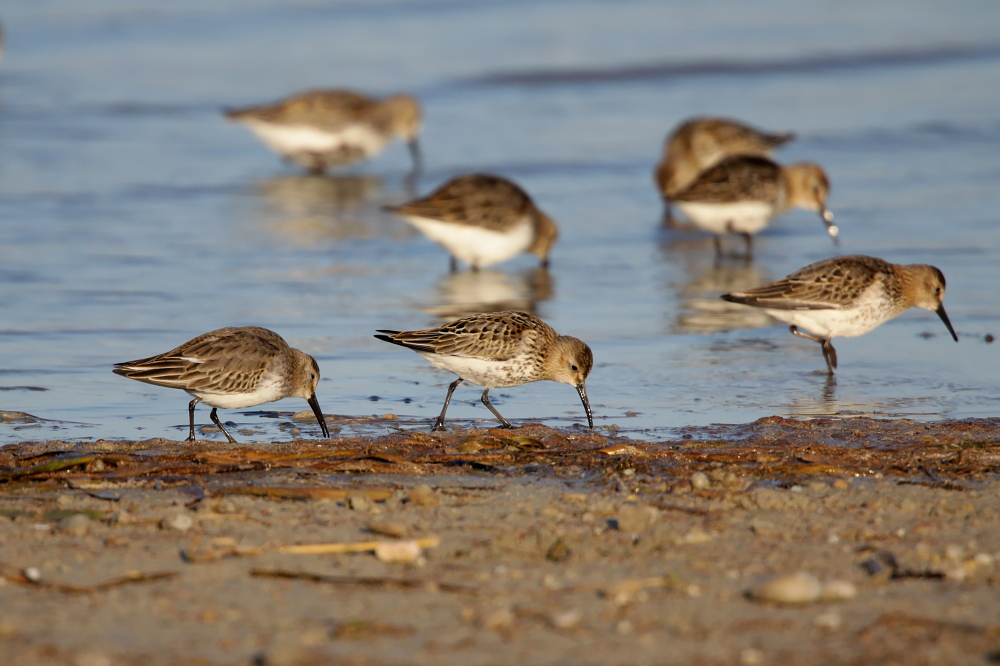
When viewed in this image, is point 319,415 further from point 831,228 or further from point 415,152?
point 415,152

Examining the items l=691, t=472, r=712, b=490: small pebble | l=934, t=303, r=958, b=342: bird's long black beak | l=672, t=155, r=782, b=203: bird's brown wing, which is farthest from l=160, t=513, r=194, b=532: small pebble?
l=672, t=155, r=782, b=203: bird's brown wing

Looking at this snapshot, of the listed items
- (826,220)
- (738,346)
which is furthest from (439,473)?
(826,220)

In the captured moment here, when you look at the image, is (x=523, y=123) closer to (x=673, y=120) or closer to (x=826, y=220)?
(x=673, y=120)

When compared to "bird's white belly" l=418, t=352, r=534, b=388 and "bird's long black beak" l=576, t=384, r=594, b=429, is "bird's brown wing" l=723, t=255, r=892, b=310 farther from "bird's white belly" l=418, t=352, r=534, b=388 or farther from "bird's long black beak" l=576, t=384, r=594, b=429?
"bird's white belly" l=418, t=352, r=534, b=388

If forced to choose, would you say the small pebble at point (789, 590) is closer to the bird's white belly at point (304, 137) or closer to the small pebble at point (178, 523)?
the small pebble at point (178, 523)

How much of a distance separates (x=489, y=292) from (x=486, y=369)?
393 centimetres

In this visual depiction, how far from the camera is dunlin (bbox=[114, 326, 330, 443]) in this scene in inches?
235

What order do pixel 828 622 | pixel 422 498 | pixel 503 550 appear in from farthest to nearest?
pixel 422 498 → pixel 503 550 → pixel 828 622

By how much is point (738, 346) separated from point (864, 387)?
1143 millimetres

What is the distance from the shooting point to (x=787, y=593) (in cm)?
355

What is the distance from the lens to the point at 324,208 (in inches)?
545

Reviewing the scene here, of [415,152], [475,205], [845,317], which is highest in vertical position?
[415,152]

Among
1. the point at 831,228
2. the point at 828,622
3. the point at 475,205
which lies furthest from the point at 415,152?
the point at 828,622

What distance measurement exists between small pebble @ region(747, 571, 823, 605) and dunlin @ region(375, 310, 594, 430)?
280 cm
